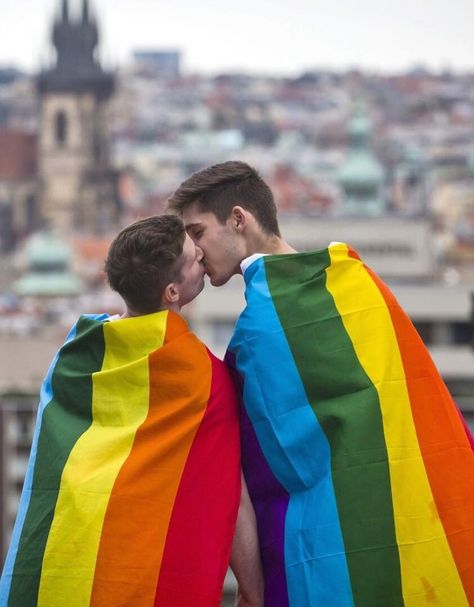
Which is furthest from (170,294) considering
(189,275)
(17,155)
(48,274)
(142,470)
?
(17,155)

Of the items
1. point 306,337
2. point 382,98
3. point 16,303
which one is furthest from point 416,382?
point 382,98

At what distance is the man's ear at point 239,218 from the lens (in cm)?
484

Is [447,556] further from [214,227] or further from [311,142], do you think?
[311,142]

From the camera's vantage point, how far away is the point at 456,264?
92.1 m

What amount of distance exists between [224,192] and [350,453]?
0.54 m

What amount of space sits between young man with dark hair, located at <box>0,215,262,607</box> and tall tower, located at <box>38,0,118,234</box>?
359 feet

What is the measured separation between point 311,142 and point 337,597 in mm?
158653

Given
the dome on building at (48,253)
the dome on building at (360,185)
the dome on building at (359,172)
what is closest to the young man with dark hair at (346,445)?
the dome on building at (360,185)

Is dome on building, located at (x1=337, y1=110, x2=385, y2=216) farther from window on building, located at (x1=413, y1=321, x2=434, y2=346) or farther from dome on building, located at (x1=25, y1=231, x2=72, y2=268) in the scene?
window on building, located at (x1=413, y1=321, x2=434, y2=346)

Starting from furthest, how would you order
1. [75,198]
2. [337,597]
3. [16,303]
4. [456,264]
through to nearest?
[75,198] < [456,264] < [16,303] < [337,597]

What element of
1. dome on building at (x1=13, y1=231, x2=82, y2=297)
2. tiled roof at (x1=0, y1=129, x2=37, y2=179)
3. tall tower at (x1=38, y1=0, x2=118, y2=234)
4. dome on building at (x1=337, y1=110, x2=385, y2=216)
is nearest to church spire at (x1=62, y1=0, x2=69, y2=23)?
tall tower at (x1=38, y1=0, x2=118, y2=234)

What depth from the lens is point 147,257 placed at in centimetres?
464

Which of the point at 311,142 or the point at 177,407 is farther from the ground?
the point at 177,407

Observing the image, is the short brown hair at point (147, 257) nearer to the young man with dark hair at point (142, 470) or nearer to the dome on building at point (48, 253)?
the young man with dark hair at point (142, 470)
